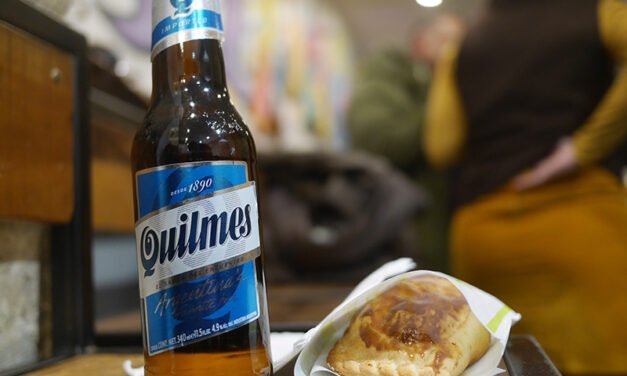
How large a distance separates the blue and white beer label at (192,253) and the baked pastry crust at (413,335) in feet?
0.31

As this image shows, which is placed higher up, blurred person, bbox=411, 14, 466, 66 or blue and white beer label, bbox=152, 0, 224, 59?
blurred person, bbox=411, 14, 466, 66

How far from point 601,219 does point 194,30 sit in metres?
0.91

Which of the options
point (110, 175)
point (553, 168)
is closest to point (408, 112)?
point (553, 168)

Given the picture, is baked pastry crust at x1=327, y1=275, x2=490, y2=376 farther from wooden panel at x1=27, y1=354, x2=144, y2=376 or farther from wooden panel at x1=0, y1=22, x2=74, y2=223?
wooden panel at x1=0, y1=22, x2=74, y2=223

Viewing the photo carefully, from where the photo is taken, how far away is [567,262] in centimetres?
103

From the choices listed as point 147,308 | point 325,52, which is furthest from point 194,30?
point 325,52

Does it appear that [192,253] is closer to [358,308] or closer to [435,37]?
[358,308]

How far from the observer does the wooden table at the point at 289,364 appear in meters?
0.42

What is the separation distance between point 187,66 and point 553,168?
0.82 metres

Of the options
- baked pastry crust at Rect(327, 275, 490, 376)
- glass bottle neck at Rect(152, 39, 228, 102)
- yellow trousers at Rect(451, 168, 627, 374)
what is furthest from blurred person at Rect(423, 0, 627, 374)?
glass bottle neck at Rect(152, 39, 228, 102)

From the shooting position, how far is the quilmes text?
0.39 metres

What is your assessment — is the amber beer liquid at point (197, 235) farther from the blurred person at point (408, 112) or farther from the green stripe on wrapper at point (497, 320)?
the blurred person at point (408, 112)

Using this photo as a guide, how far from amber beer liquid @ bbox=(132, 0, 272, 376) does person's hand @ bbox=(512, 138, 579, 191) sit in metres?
0.78

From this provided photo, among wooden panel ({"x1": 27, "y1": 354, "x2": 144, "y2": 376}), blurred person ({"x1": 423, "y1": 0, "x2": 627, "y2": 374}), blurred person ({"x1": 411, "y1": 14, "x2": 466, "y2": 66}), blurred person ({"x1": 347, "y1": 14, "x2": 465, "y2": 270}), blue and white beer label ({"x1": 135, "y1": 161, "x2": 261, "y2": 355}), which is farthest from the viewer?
blurred person ({"x1": 411, "y1": 14, "x2": 466, "y2": 66})
